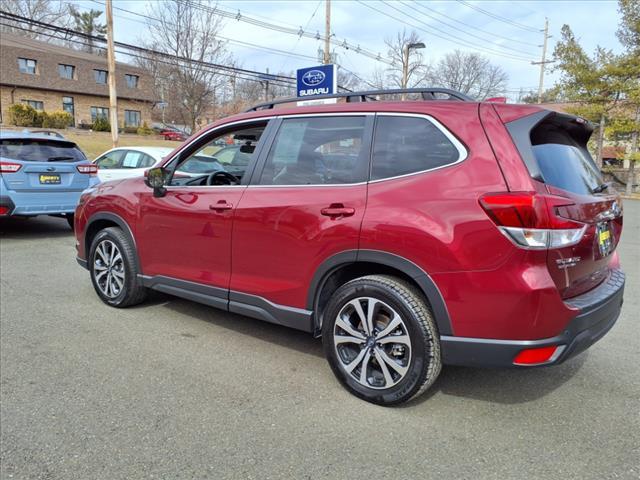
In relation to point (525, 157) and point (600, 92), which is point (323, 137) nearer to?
point (525, 157)

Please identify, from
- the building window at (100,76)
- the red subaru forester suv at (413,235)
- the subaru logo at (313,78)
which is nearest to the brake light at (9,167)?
the red subaru forester suv at (413,235)

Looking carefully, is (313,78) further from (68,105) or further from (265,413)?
(68,105)

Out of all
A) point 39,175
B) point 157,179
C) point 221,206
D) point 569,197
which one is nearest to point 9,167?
point 39,175

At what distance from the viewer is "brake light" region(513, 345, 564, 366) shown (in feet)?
8.24

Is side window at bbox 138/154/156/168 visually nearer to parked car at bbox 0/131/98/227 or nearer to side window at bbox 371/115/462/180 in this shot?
parked car at bbox 0/131/98/227

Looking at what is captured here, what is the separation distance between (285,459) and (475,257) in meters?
1.43

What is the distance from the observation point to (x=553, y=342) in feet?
8.21

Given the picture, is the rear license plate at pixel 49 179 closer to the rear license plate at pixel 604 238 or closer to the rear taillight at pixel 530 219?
the rear taillight at pixel 530 219

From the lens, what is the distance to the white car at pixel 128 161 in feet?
31.7

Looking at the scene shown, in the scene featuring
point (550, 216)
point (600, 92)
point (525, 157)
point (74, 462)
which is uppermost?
point (600, 92)

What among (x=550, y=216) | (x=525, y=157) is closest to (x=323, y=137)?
(x=525, y=157)

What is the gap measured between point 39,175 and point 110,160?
9.00 feet

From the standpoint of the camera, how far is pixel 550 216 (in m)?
2.43

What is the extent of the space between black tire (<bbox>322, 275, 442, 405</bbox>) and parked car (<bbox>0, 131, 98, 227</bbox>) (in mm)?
6722
